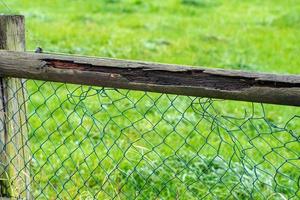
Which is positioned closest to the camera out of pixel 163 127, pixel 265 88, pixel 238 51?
pixel 265 88

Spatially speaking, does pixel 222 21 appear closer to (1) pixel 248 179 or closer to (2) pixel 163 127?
(2) pixel 163 127

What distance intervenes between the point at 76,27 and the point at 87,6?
6.52ft

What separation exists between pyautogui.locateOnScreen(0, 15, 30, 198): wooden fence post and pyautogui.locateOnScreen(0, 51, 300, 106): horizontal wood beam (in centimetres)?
18

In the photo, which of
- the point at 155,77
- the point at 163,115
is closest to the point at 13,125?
the point at 163,115

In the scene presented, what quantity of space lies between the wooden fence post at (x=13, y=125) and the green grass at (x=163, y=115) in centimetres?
29

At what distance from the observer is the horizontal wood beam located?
6.63 feet

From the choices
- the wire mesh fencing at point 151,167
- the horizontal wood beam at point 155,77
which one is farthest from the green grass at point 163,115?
the horizontal wood beam at point 155,77

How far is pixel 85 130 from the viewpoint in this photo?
4098mm

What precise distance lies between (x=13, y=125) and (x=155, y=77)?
901mm

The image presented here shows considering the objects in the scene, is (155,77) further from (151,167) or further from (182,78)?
(151,167)

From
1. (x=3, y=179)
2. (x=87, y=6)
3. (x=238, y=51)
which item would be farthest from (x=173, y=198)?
(x=87, y=6)

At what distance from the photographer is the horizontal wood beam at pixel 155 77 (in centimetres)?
202

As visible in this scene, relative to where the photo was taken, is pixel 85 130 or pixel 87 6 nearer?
pixel 85 130

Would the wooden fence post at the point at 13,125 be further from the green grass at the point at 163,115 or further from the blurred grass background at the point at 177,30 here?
the blurred grass background at the point at 177,30
